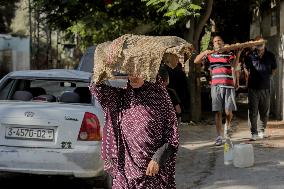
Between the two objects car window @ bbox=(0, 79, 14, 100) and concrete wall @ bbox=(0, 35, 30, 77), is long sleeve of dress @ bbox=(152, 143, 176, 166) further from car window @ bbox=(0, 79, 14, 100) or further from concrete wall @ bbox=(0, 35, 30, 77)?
concrete wall @ bbox=(0, 35, 30, 77)

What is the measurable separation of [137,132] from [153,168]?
0.26m

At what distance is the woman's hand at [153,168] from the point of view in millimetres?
3607

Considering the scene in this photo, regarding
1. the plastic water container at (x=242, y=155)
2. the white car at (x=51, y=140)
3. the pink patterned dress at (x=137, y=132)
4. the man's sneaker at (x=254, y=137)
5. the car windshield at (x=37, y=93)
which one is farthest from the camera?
the man's sneaker at (x=254, y=137)

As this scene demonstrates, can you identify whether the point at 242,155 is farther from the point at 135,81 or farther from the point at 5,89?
the point at 135,81

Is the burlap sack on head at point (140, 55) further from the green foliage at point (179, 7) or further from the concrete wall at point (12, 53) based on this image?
the concrete wall at point (12, 53)

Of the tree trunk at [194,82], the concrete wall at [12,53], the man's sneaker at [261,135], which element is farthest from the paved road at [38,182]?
→ the concrete wall at [12,53]

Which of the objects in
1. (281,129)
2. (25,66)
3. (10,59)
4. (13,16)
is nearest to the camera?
(281,129)

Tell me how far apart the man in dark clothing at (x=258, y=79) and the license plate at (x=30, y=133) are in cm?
507

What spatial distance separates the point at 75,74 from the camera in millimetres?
6957

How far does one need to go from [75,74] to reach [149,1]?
4.30 m

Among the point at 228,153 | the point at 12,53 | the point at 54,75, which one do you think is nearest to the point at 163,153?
the point at 54,75

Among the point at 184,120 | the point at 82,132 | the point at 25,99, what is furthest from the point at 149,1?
the point at 82,132

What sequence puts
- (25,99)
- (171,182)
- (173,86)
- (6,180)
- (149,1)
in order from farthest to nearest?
(149,1)
(173,86)
(6,180)
(25,99)
(171,182)

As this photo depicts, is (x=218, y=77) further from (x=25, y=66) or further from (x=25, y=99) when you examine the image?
(x=25, y=66)
